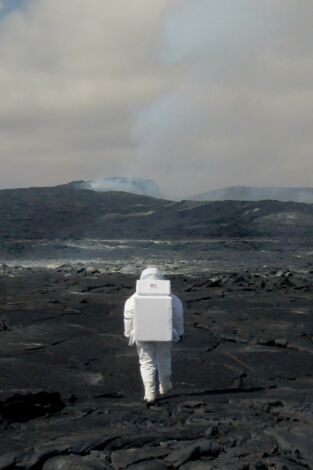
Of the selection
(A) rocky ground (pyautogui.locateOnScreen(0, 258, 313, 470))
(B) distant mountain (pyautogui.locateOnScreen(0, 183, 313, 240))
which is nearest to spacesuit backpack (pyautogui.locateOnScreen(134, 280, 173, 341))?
(A) rocky ground (pyautogui.locateOnScreen(0, 258, 313, 470))

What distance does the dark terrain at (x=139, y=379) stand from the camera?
23.6ft

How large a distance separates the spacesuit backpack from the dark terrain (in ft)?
2.85

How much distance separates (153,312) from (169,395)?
1296 millimetres

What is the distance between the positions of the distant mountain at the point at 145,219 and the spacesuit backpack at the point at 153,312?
6138 centimetres

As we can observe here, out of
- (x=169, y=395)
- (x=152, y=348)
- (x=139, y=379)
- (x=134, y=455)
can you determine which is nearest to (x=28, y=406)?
(x=152, y=348)

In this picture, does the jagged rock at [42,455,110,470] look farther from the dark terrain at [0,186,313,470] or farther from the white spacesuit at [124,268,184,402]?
the white spacesuit at [124,268,184,402]

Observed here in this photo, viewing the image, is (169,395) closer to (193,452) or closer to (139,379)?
(139,379)

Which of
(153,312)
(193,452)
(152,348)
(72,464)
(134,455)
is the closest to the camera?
(72,464)

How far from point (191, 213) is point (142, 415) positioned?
85.1m

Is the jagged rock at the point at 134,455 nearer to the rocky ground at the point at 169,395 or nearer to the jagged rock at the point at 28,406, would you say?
the rocky ground at the point at 169,395

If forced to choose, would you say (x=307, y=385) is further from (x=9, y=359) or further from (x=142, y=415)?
(x=9, y=359)

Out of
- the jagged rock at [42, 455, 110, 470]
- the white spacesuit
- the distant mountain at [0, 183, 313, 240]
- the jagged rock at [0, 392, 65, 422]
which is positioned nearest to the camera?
the jagged rock at [42, 455, 110, 470]

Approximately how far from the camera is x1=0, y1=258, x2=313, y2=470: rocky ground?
7141mm

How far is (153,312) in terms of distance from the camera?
9.18 meters
